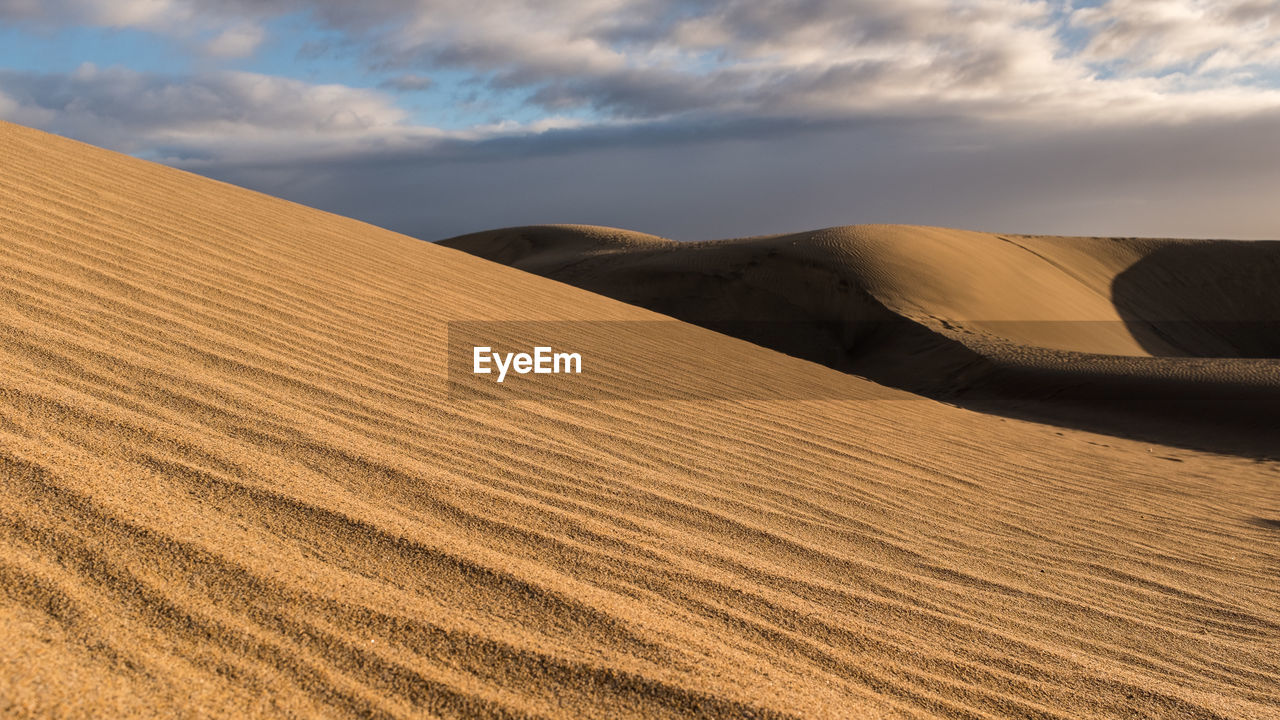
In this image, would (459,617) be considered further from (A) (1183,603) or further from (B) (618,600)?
(A) (1183,603)

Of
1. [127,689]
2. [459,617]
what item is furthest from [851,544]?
[127,689]

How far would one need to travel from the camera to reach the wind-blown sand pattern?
187 centimetres

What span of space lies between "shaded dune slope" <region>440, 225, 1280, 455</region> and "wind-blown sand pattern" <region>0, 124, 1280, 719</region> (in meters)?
4.12

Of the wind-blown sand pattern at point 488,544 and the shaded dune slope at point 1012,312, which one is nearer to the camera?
the wind-blown sand pattern at point 488,544

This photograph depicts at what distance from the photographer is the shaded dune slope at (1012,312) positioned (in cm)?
970

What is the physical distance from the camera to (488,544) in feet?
8.53

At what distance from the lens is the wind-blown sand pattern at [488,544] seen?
6.14 ft

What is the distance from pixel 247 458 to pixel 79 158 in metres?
6.14

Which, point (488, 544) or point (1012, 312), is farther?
point (1012, 312)

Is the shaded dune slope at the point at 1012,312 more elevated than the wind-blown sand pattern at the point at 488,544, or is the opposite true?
the shaded dune slope at the point at 1012,312

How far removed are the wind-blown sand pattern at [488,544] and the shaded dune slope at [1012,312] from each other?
4.12m

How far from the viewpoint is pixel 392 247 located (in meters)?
8.80

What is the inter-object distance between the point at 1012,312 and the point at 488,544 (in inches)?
562

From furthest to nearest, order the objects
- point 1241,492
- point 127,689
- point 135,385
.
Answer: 1. point 1241,492
2. point 135,385
3. point 127,689
